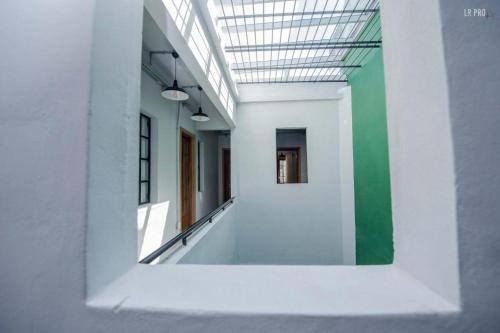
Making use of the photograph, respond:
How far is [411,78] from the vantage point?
1.98 feet

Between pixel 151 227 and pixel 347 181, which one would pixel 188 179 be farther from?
pixel 347 181

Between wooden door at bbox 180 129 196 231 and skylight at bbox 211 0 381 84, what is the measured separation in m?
1.58

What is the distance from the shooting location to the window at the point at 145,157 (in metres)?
2.38

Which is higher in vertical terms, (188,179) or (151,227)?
(188,179)

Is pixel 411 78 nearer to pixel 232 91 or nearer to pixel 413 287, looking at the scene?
pixel 413 287

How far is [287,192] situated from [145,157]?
2491 millimetres

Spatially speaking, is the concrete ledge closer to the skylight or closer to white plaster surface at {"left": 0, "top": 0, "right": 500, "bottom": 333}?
white plaster surface at {"left": 0, "top": 0, "right": 500, "bottom": 333}

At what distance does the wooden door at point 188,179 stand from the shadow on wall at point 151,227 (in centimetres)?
88

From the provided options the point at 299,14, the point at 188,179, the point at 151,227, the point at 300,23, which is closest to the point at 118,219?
the point at 151,227

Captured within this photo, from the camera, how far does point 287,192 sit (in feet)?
12.2

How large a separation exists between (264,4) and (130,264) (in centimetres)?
232

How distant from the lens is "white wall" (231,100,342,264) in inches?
142

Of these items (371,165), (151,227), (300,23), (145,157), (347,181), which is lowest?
(151,227)

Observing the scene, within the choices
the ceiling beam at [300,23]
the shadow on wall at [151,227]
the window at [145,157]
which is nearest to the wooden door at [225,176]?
the shadow on wall at [151,227]
